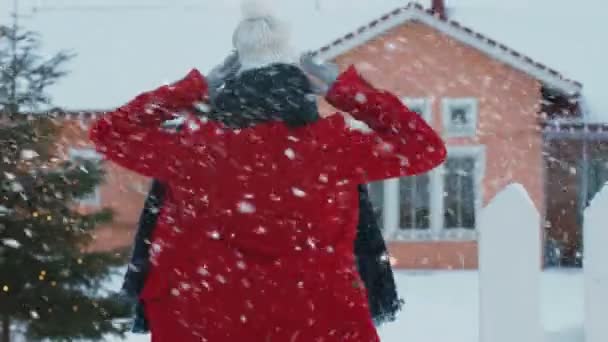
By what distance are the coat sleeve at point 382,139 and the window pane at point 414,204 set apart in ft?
47.3

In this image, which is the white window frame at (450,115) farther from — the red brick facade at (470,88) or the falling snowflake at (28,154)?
the falling snowflake at (28,154)

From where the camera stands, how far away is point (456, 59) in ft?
53.0

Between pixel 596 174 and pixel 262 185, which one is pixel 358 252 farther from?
pixel 596 174

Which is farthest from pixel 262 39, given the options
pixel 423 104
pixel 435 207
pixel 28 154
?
pixel 435 207

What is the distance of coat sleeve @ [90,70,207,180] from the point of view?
226 cm

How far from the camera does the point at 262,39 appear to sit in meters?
2.25

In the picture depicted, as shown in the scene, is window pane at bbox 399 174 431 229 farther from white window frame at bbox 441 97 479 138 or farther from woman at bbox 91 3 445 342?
woman at bbox 91 3 445 342

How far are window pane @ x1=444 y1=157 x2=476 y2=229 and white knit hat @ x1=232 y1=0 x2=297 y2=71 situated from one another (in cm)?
1440

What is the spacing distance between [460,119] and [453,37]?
1354 mm

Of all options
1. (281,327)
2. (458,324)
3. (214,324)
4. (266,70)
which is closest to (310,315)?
(281,327)

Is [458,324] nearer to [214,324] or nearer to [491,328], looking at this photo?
[491,328]

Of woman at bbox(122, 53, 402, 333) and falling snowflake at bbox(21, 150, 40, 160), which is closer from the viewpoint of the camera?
woman at bbox(122, 53, 402, 333)

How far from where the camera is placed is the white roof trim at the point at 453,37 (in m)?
15.5

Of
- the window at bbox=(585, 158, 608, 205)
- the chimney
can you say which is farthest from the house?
the chimney
